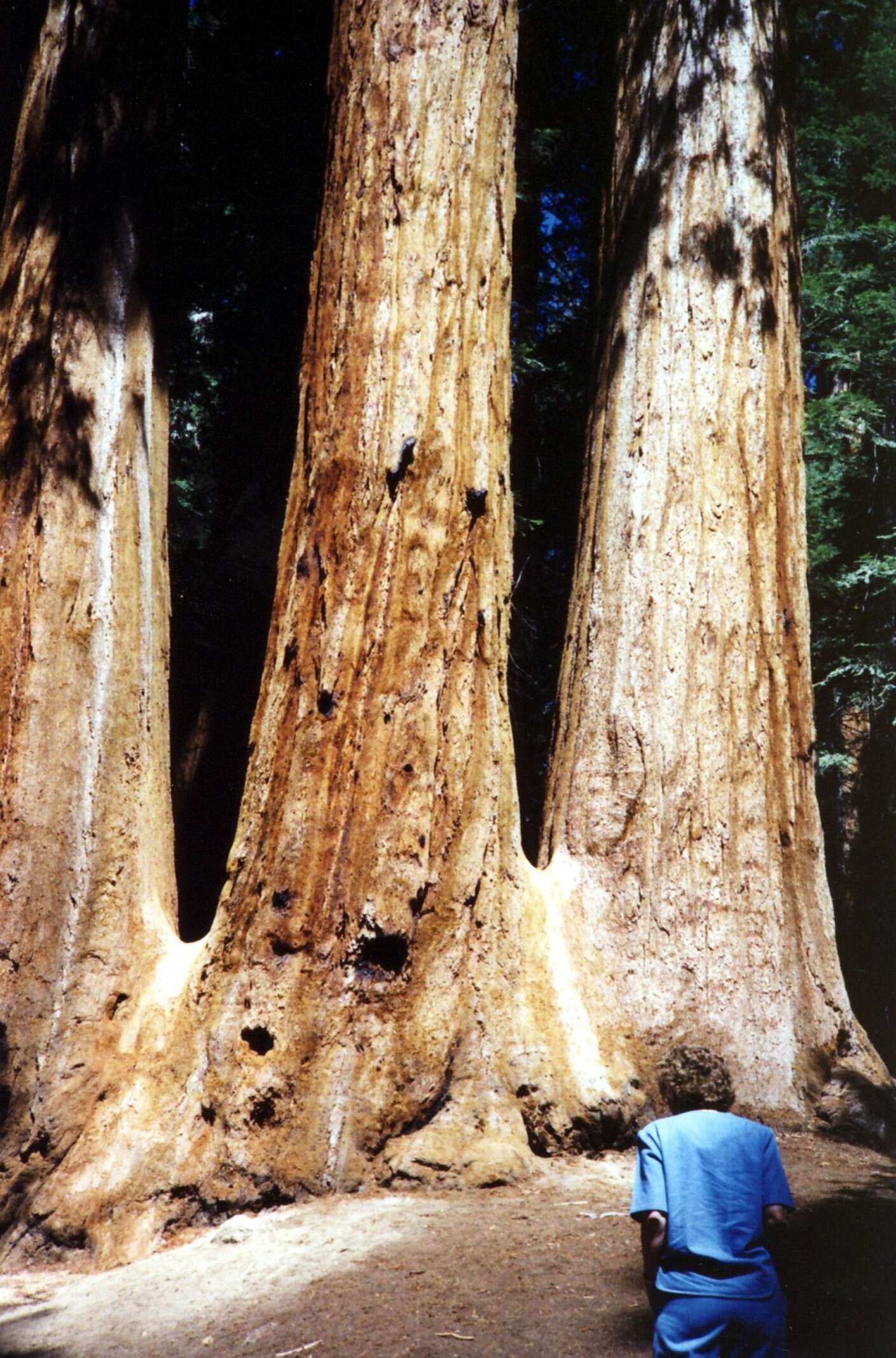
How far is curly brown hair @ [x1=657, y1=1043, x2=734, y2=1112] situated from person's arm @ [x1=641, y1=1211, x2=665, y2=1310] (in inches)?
14.8

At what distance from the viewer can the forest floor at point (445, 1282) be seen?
9.73 feet

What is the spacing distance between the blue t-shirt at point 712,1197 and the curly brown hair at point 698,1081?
0.23m

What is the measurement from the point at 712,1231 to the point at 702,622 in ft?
9.44

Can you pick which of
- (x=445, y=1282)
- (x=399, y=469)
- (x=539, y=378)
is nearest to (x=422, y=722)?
(x=399, y=469)

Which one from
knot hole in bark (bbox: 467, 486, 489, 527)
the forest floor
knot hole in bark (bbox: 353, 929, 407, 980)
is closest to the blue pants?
the forest floor

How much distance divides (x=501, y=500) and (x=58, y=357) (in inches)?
83.0

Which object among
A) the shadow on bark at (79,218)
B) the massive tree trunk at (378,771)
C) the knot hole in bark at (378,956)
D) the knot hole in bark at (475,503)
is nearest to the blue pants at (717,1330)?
the massive tree trunk at (378,771)

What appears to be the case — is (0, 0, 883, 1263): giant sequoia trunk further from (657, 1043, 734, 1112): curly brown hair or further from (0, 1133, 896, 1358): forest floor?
(657, 1043, 734, 1112): curly brown hair

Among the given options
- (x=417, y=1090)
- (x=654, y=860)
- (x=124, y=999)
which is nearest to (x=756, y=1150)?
(x=417, y=1090)

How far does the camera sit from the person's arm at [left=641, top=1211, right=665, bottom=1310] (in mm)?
2518

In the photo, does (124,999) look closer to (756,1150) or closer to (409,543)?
(409,543)

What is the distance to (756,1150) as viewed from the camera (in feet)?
8.51

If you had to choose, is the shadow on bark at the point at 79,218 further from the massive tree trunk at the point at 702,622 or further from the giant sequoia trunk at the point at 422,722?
the massive tree trunk at the point at 702,622

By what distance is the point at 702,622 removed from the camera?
4906 millimetres
